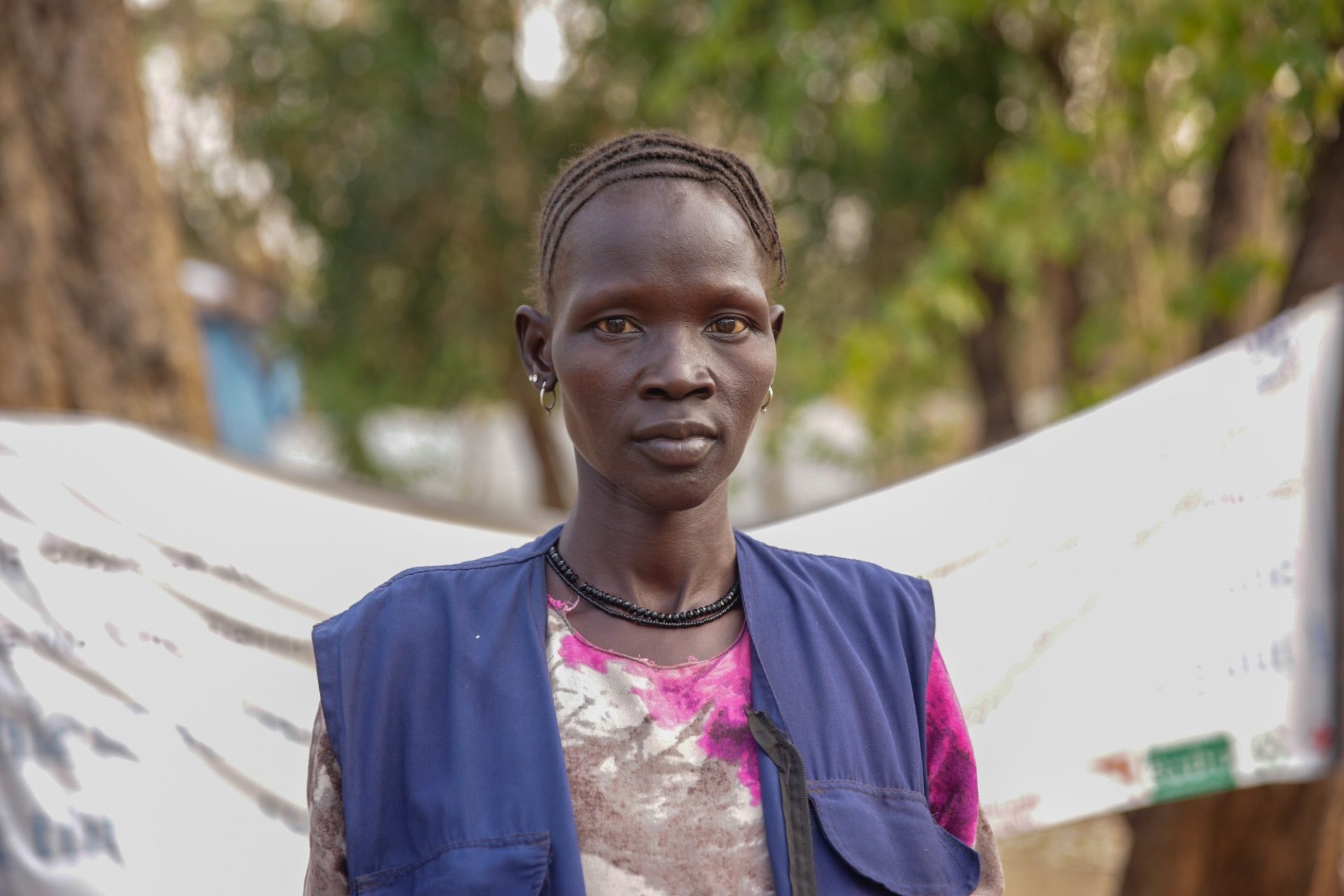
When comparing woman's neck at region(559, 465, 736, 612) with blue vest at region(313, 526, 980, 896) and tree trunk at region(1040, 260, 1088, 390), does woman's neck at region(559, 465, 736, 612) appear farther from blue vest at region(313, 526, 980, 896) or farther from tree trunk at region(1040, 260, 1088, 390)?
tree trunk at region(1040, 260, 1088, 390)

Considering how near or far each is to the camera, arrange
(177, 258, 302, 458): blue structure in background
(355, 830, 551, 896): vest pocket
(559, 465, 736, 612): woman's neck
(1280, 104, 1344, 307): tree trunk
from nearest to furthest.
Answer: (355, 830, 551, 896): vest pocket, (559, 465, 736, 612): woman's neck, (1280, 104, 1344, 307): tree trunk, (177, 258, 302, 458): blue structure in background

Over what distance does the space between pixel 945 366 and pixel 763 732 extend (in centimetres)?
692

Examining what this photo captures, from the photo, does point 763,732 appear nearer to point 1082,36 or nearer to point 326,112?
point 1082,36

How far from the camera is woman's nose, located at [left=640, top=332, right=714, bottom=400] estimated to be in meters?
1.45

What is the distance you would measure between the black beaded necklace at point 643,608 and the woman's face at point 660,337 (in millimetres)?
134

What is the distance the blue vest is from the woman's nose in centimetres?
27

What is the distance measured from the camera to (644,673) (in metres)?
1.50

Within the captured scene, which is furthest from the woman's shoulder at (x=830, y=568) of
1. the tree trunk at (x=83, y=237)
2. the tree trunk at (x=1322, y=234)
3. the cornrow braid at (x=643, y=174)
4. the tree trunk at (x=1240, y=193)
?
the tree trunk at (x=1240, y=193)

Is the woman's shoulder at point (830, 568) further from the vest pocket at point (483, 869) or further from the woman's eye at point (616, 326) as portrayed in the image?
the vest pocket at point (483, 869)

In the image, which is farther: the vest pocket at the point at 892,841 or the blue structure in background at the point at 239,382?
the blue structure in background at the point at 239,382

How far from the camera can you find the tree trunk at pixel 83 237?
13.0 feet

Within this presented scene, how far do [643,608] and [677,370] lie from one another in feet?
1.01

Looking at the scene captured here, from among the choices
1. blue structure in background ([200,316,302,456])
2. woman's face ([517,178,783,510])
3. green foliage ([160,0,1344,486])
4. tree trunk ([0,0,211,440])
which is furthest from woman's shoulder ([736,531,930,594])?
blue structure in background ([200,316,302,456])

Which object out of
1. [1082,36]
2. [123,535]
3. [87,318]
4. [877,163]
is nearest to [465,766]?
[123,535]
